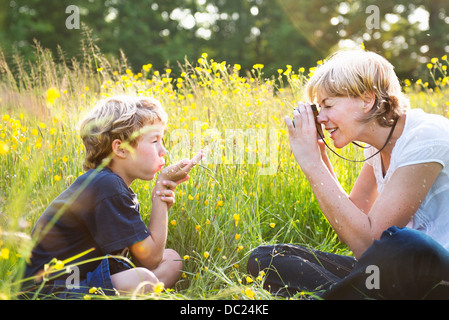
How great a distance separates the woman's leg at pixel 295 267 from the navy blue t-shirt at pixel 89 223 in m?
0.65

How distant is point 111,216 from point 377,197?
1195 millimetres

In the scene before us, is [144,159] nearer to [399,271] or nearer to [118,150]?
[118,150]

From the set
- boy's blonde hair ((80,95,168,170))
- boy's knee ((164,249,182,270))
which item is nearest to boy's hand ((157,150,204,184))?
boy's blonde hair ((80,95,168,170))

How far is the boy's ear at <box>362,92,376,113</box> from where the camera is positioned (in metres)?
2.07

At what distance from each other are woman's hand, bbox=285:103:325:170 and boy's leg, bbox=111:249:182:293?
824mm

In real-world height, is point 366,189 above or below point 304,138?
below

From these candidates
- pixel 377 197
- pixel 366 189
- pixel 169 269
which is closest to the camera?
pixel 377 197

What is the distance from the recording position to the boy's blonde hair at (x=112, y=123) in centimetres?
219

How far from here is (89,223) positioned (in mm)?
1940

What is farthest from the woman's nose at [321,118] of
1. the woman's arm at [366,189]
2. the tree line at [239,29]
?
the tree line at [239,29]

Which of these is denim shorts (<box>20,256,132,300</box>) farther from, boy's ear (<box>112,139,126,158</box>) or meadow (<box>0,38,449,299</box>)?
boy's ear (<box>112,139,126,158</box>)

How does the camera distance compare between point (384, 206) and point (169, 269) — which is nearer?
point (384, 206)

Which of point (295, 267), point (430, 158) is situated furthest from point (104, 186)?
point (430, 158)

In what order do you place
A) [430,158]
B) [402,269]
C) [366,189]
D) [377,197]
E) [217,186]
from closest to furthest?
[402,269]
[430,158]
[377,197]
[366,189]
[217,186]
